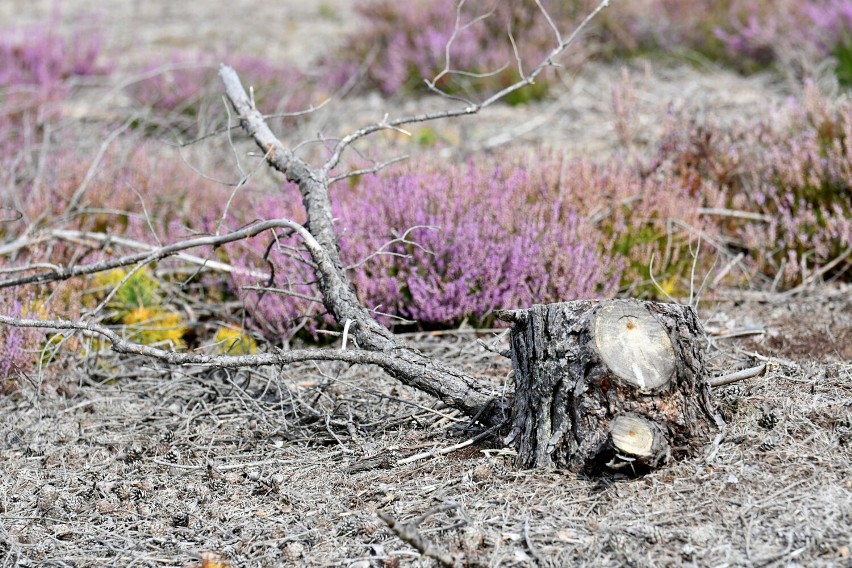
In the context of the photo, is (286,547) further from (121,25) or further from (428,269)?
(121,25)

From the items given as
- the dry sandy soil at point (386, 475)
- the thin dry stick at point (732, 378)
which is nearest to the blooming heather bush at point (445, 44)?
the dry sandy soil at point (386, 475)

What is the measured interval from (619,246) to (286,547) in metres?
2.56

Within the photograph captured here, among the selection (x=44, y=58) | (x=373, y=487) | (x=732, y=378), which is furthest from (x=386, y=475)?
(x=44, y=58)

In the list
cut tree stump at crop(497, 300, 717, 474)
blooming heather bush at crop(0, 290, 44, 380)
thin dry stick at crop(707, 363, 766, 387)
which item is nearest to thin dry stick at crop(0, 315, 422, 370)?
cut tree stump at crop(497, 300, 717, 474)

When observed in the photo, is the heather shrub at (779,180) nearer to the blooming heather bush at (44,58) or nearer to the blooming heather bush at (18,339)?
the blooming heather bush at (18,339)

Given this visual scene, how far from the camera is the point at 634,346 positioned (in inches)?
98.8

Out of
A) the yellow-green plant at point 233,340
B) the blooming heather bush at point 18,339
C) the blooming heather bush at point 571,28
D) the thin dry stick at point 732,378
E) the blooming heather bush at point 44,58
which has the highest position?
the blooming heather bush at point 571,28

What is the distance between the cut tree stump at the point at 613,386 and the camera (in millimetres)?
2469

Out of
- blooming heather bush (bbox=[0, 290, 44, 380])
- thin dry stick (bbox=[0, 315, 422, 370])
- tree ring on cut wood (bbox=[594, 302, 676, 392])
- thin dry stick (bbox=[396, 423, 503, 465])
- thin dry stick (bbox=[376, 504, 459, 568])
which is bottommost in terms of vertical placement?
blooming heather bush (bbox=[0, 290, 44, 380])

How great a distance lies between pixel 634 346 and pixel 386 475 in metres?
0.88

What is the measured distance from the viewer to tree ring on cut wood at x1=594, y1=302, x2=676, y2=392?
247cm

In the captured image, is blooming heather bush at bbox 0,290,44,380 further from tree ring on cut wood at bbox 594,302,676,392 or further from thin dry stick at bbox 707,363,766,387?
thin dry stick at bbox 707,363,766,387

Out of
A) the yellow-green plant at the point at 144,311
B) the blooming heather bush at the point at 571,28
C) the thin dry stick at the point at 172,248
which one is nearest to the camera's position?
the thin dry stick at the point at 172,248

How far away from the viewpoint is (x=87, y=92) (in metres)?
7.91
